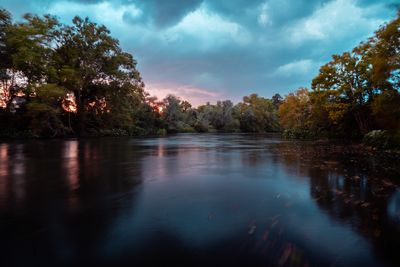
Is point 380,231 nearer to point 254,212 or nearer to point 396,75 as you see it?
point 254,212

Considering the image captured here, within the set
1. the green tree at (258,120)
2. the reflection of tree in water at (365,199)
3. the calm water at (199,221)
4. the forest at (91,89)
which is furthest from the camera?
the green tree at (258,120)

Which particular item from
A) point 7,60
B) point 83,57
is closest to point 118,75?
point 83,57

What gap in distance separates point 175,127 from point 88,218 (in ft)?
195

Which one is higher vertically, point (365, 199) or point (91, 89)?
point (91, 89)

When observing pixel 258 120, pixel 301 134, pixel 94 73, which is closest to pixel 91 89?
pixel 94 73

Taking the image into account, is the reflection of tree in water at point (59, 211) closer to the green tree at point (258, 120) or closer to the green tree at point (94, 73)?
the green tree at point (94, 73)

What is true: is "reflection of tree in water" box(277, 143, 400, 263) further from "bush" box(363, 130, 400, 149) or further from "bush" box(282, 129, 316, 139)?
"bush" box(282, 129, 316, 139)

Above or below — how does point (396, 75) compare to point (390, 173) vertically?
above

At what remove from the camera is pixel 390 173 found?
7.34 meters

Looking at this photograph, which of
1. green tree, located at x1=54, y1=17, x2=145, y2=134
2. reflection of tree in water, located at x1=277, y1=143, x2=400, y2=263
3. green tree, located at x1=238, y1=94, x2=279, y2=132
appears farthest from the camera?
green tree, located at x1=238, y1=94, x2=279, y2=132

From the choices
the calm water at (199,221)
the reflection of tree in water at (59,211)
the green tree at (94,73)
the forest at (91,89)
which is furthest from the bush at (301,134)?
the reflection of tree in water at (59,211)

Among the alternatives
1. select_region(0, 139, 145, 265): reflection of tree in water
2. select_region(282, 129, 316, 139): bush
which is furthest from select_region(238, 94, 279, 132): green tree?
select_region(0, 139, 145, 265): reflection of tree in water

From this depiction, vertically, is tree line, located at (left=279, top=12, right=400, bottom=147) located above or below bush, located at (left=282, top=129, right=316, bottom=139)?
above

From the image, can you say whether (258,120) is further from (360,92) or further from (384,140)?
(384,140)
